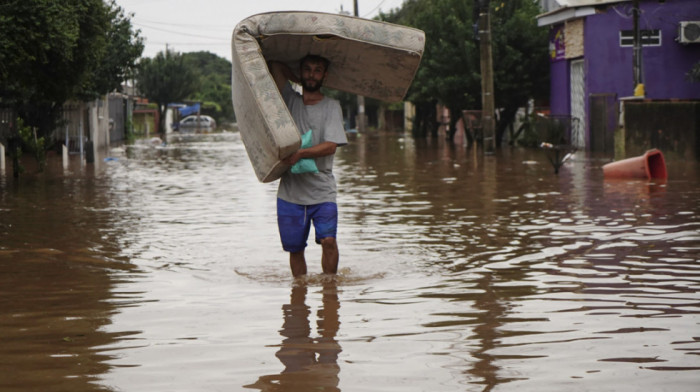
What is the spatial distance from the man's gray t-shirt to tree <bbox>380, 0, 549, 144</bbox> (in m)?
29.4

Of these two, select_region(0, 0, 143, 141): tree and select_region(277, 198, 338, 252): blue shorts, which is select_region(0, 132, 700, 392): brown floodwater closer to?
select_region(277, 198, 338, 252): blue shorts

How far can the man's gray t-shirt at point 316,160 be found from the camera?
304 inches

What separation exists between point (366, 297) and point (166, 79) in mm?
78993

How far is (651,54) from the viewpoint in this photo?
31.9 m

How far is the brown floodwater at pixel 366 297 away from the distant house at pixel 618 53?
1760 cm

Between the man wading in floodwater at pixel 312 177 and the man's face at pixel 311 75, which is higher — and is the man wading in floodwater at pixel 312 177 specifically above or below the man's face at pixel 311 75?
below

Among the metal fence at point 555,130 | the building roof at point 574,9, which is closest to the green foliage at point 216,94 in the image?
the building roof at point 574,9

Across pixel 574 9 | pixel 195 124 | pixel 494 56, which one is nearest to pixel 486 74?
pixel 574 9

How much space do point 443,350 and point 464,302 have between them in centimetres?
151

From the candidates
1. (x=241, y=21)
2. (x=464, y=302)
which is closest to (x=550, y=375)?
(x=464, y=302)

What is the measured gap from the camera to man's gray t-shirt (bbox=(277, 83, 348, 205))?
771cm

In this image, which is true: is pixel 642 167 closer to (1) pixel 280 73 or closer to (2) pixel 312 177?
(1) pixel 280 73

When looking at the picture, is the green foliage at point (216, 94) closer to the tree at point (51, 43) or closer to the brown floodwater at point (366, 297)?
the tree at point (51, 43)

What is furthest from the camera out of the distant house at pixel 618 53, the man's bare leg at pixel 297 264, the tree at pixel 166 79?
the tree at pixel 166 79
